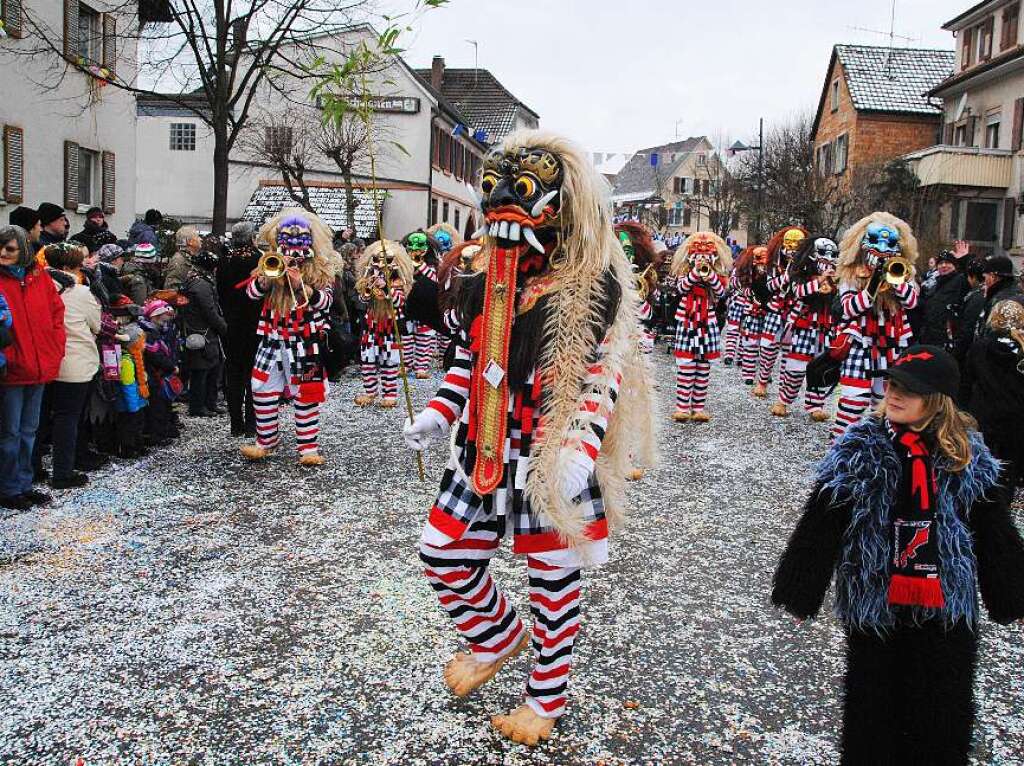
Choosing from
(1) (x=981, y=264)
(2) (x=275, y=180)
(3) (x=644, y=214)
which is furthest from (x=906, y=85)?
(1) (x=981, y=264)

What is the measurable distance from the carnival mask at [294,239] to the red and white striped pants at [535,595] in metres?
4.66

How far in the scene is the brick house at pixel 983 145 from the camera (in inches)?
1056

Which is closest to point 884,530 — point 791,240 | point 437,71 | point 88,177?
point 791,240

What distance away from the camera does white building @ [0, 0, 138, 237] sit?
1567 centimetres

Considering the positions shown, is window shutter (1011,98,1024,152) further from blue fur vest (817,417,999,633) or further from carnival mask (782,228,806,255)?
blue fur vest (817,417,999,633)

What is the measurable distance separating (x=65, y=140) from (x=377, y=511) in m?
15.3

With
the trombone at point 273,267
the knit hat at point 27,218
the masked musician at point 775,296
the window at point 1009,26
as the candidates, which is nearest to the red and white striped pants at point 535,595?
the trombone at point 273,267

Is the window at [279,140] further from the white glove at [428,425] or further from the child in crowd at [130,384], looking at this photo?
the white glove at [428,425]

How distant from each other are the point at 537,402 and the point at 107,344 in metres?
5.10

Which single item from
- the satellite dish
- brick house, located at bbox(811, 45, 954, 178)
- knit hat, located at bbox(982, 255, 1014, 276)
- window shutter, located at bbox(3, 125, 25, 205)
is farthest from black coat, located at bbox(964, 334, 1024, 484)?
the satellite dish

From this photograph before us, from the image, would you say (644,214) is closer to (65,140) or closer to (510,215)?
(65,140)

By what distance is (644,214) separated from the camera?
2039 inches

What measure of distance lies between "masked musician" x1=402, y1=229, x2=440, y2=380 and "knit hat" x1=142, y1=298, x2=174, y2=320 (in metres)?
3.19

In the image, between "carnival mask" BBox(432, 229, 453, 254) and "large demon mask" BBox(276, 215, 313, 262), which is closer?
"large demon mask" BBox(276, 215, 313, 262)
